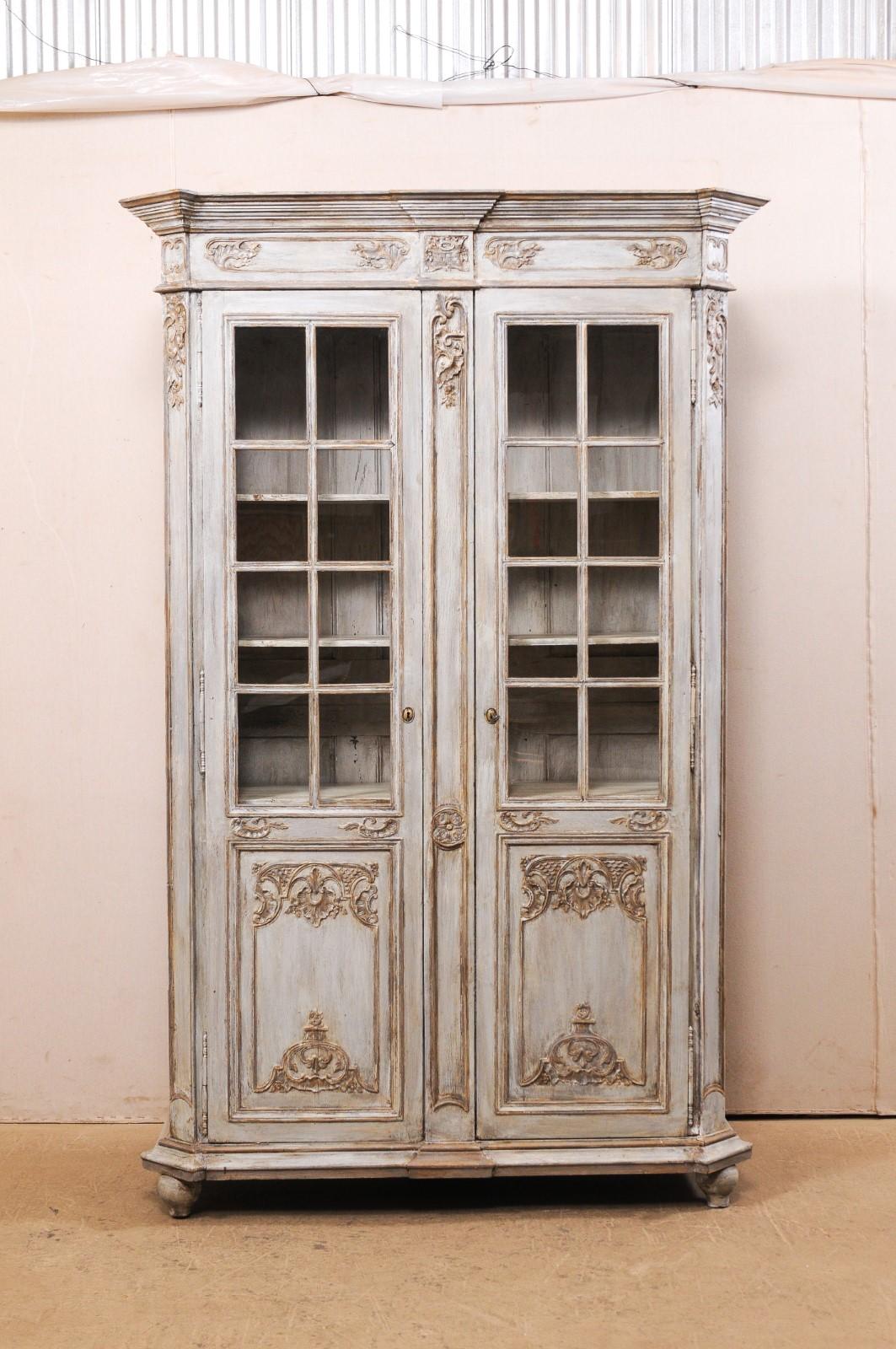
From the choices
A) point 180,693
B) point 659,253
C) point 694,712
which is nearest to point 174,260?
point 180,693

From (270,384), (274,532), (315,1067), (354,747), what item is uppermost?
(270,384)

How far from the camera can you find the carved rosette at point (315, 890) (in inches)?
117

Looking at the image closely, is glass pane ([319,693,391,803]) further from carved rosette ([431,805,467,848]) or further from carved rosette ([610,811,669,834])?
carved rosette ([610,811,669,834])

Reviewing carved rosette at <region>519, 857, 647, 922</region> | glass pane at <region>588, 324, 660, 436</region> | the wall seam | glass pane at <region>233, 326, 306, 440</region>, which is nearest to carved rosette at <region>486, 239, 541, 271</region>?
glass pane at <region>588, 324, 660, 436</region>

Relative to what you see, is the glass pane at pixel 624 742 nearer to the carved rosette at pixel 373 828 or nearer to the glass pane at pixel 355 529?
the carved rosette at pixel 373 828

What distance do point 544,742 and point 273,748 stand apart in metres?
0.67

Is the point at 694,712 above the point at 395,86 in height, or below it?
below

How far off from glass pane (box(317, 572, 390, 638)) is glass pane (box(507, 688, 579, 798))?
43 cm

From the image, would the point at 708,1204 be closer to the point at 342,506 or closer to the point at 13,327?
the point at 342,506

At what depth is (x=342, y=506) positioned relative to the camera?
9.95ft

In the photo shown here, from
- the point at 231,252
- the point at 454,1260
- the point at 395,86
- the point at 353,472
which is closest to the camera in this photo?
the point at 454,1260

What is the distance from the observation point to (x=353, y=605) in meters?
3.19

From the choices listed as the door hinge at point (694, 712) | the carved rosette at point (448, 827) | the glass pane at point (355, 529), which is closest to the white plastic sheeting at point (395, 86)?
the glass pane at point (355, 529)

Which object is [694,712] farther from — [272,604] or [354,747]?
[272,604]
